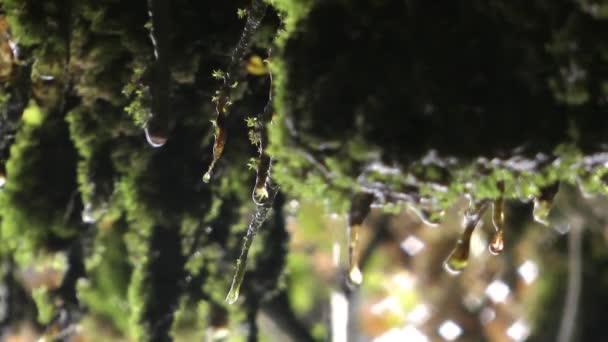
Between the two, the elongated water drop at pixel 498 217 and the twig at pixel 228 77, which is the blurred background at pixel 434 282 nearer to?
Answer: the elongated water drop at pixel 498 217

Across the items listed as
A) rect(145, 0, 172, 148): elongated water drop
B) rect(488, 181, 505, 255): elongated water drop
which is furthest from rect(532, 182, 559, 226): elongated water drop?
rect(145, 0, 172, 148): elongated water drop

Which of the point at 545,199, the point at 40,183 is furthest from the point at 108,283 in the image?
A: the point at 545,199

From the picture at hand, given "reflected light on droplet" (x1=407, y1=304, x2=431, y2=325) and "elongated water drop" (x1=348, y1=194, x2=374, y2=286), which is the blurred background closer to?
"reflected light on droplet" (x1=407, y1=304, x2=431, y2=325)

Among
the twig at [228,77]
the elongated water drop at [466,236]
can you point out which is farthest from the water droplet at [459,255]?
the twig at [228,77]

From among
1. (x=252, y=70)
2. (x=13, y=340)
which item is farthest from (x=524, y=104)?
(x=13, y=340)

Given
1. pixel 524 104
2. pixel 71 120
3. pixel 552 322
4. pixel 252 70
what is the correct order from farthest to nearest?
pixel 552 322 → pixel 71 120 → pixel 252 70 → pixel 524 104

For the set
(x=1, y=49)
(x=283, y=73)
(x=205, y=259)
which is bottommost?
(x=205, y=259)

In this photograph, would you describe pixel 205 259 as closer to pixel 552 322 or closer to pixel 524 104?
pixel 524 104
